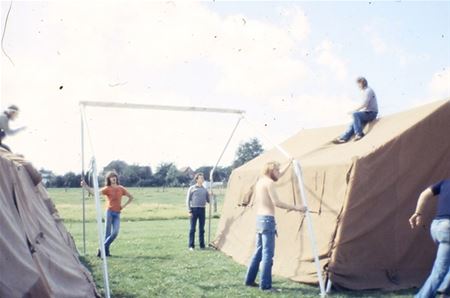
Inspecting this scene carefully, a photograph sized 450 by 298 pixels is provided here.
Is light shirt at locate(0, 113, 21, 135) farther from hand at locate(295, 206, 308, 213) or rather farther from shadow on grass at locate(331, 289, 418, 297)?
shadow on grass at locate(331, 289, 418, 297)

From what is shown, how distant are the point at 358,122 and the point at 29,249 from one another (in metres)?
6.48

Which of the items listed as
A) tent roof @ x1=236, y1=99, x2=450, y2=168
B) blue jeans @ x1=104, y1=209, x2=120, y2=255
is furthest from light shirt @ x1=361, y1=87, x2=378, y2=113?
blue jeans @ x1=104, y1=209, x2=120, y2=255

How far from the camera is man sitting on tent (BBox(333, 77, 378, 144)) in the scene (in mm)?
9789

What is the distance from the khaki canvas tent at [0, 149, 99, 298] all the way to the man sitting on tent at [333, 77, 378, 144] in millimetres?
5502

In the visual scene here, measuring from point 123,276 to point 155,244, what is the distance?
5274 mm

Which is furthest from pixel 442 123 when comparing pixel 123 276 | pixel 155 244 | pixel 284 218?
pixel 155 244

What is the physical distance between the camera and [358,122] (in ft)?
32.3

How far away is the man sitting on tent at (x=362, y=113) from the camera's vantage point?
9789 mm

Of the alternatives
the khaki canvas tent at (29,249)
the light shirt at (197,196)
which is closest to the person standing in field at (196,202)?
the light shirt at (197,196)

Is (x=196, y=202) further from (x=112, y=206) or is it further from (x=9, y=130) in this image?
(x=9, y=130)

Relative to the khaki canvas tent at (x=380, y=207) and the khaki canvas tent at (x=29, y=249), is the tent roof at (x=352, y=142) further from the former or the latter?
the khaki canvas tent at (x=29, y=249)

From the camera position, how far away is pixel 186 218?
29344mm

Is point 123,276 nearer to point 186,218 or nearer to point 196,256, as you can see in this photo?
point 196,256

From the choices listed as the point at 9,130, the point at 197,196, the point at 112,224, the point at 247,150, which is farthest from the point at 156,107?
the point at 247,150
